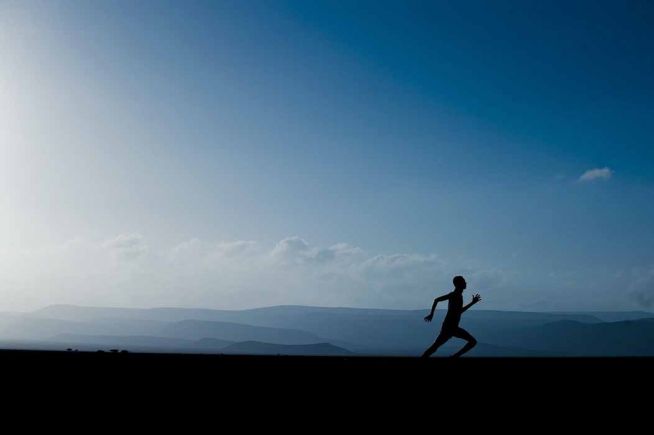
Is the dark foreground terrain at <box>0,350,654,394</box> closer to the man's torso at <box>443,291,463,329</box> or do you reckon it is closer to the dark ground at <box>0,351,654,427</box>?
the dark ground at <box>0,351,654,427</box>

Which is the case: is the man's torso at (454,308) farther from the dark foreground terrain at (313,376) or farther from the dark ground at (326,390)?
the dark ground at (326,390)

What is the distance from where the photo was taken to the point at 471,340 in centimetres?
1045

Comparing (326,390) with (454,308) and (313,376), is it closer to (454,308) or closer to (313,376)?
(313,376)

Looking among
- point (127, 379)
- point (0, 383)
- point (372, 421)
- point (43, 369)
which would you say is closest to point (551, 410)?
point (372, 421)

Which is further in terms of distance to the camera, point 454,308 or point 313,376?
point 454,308

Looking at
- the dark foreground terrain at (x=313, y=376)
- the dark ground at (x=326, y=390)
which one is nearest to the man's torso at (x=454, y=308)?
the dark foreground terrain at (x=313, y=376)

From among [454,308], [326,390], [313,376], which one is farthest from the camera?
[454,308]

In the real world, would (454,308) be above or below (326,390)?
above

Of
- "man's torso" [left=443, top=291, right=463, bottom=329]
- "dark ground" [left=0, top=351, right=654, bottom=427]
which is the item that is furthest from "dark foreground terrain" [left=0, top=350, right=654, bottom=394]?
"man's torso" [left=443, top=291, right=463, bottom=329]

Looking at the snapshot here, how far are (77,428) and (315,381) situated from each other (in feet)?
12.7

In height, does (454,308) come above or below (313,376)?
above

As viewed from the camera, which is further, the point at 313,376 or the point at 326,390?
the point at 313,376

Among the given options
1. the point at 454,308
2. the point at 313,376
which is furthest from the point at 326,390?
the point at 454,308

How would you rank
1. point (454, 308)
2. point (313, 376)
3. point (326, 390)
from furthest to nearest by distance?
1. point (454, 308)
2. point (313, 376)
3. point (326, 390)
